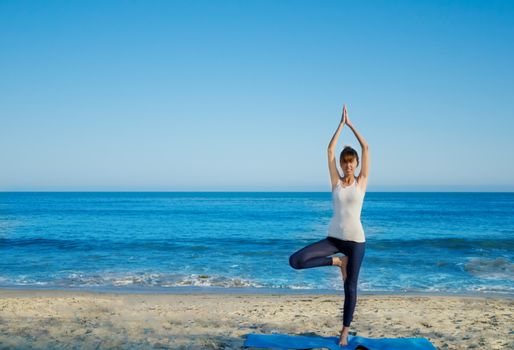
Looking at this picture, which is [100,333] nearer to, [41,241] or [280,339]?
[280,339]

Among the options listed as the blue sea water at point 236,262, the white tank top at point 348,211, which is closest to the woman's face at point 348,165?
the white tank top at point 348,211

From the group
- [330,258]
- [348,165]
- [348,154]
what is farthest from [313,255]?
[348,154]

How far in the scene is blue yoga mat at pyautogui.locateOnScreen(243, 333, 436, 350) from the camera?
17.6 feet

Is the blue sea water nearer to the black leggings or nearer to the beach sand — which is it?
the beach sand

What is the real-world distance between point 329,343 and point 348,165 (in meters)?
2.28

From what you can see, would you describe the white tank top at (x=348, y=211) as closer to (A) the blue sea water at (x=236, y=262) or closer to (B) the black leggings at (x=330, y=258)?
(B) the black leggings at (x=330, y=258)

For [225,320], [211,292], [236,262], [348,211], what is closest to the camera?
[348,211]

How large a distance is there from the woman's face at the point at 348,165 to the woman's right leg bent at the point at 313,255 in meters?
0.84

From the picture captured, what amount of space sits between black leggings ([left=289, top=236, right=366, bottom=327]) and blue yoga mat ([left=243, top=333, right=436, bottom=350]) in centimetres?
62

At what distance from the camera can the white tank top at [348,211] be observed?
16.2ft

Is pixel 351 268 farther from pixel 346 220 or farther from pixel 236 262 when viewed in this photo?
pixel 236 262

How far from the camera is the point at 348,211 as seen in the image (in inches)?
195

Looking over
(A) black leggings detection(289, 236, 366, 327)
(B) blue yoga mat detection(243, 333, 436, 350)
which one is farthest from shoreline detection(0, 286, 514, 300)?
(A) black leggings detection(289, 236, 366, 327)

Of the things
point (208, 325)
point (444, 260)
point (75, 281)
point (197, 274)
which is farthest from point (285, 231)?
point (208, 325)
